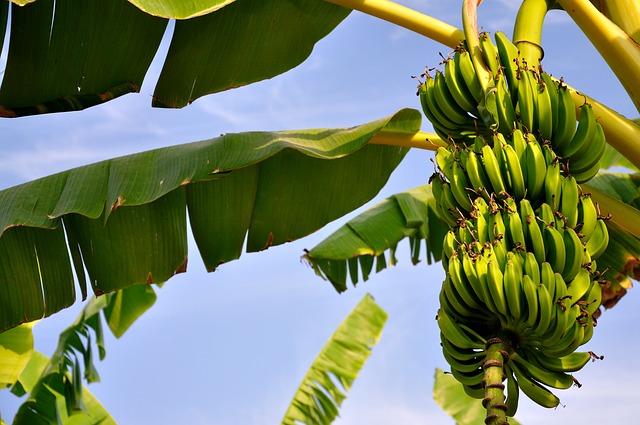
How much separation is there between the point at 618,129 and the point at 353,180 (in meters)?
0.96

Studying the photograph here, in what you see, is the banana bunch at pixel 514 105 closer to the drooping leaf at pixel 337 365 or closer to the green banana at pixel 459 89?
the green banana at pixel 459 89

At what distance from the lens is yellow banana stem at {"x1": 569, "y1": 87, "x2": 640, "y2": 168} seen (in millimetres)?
1946

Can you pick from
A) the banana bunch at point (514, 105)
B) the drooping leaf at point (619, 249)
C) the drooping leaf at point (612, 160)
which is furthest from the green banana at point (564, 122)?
the drooping leaf at point (612, 160)

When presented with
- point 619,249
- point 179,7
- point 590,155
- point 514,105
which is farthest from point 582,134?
point 619,249

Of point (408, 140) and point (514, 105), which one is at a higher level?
point (408, 140)

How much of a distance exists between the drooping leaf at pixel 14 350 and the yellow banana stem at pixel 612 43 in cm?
286

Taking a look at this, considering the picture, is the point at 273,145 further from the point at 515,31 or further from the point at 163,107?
the point at 515,31

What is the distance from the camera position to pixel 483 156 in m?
1.63

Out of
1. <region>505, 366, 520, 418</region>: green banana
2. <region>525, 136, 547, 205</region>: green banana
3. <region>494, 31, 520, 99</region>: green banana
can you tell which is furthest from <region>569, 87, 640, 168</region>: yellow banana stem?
<region>505, 366, 520, 418</region>: green banana

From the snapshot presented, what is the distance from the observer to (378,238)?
10.2 ft

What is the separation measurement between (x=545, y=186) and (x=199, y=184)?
48.4 inches

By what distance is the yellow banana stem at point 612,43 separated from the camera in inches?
77.8

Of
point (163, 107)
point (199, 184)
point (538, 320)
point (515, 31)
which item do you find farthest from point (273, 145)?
point (538, 320)

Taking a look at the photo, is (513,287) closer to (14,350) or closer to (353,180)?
(353,180)
